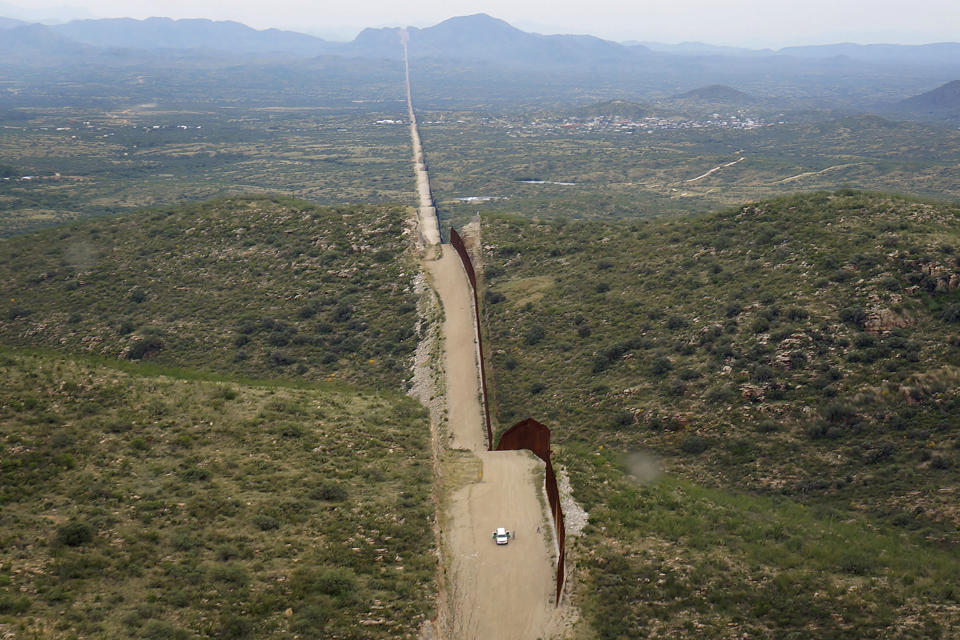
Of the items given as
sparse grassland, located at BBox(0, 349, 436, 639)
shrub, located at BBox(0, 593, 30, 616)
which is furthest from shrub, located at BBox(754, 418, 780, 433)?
shrub, located at BBox(0, 593, 30, 616)

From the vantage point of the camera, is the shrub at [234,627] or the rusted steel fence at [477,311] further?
the rusted steel fence at [477,311]

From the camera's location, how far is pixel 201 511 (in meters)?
21.7

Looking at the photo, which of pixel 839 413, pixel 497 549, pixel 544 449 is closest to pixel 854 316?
pixel 839 413

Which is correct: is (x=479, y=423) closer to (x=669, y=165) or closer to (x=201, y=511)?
(x=201, y=511)

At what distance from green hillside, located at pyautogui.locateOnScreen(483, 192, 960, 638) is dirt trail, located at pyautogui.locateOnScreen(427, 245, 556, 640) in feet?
6.14

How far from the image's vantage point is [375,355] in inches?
1704

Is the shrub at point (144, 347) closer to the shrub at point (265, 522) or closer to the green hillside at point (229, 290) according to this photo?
the green hillside at point (229, 290)

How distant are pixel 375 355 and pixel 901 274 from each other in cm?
3183

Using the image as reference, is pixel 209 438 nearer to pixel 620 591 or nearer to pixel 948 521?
pixel 620 591

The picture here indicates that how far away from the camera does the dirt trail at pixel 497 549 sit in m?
19.7

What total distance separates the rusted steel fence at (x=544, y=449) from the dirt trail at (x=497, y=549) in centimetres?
52

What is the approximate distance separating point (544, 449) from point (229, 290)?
112 feet

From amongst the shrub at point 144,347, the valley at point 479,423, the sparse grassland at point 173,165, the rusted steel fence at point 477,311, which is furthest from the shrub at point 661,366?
the sparse grassland at point 173,165

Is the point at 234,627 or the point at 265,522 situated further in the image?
the point at 265,522
